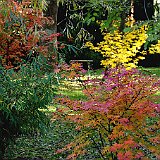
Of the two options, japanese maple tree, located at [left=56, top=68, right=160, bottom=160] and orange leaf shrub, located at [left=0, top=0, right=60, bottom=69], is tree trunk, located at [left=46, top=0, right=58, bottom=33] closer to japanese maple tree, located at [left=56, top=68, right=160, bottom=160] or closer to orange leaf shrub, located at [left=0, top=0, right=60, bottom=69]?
orange leaf shrub, located at [left=0, top=0, right=60, bottom=69]

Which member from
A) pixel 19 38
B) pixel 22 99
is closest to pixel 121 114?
pixel 22 99

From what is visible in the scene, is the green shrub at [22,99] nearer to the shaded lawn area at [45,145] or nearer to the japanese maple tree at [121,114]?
the shaded lawn area at [45,145]

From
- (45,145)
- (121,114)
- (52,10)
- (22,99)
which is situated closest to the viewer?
(121,114)

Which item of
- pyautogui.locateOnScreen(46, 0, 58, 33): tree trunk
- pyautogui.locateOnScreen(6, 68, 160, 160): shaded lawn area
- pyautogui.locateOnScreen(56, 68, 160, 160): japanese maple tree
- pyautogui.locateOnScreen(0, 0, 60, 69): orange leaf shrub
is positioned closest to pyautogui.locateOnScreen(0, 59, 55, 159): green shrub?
pyautogui.locateOnScreen(6, 68, 160, 160): shaded lawn area

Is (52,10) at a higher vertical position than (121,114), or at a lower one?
higher

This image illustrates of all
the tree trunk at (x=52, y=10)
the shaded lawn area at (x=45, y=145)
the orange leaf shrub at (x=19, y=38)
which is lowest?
the shaded lawn area at (x=45, y=145)

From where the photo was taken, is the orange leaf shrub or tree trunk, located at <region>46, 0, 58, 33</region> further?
tree trunk, located at <region>46, 0, 58, 33</region>

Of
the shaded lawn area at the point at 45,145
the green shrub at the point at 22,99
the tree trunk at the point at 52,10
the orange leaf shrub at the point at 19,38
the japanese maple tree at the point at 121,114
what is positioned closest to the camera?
the japanese maple tree at the point at 121,114

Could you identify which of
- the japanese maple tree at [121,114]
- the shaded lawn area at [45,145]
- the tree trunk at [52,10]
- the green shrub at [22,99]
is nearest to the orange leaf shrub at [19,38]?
the tree trunk at [52,10]

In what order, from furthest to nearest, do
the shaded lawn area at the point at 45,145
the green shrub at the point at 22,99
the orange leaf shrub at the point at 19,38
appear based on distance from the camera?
1. the orange leaf shrub at the point at 19,38
2. the shaded lawn area at the point at 45,145
3. the green shrub at the point at 22,99

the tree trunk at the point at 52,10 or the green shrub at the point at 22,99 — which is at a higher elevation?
the tree trunk at the point at 52,10

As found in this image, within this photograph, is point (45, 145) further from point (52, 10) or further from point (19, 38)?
point (52, 10)

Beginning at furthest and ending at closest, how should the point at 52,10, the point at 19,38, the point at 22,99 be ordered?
the point at 52,10, the point at 19,38, the point at 22,99

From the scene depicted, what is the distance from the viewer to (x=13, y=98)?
3602 millimetres
